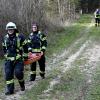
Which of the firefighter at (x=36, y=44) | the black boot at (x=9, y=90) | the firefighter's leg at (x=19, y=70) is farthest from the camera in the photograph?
the firefighter at (x=36, y=44)

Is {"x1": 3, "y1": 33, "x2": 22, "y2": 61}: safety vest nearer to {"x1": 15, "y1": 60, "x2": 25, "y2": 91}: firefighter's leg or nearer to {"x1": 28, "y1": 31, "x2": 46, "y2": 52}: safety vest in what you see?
{"x1": 15, "y1": 60, "x2": 25, "y2": 91}: firefighter's leg

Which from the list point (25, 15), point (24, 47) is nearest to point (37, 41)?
point (24, 47)

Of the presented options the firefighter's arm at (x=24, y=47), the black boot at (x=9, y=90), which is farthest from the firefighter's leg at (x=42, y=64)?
the black boot at (x=9, y=90)

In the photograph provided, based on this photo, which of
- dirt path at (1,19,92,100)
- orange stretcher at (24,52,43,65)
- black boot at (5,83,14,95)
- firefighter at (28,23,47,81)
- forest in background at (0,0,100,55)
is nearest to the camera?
dirt path at (1,19,92,100)

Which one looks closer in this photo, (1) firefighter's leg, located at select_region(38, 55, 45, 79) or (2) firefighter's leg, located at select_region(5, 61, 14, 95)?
(2) firefighter's leg, located at select_region(5, 61, 14, 95)

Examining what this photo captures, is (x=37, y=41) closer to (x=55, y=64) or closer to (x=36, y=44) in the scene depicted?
(x=36, y=44)

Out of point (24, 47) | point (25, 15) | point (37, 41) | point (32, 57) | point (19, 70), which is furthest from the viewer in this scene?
point (25, 15)

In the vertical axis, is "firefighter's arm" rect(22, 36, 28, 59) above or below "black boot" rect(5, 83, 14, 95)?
above

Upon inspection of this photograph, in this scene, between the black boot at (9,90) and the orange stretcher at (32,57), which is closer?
the black boot at (9,90)

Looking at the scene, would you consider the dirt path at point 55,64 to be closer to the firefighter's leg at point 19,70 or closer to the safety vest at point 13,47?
the firefighter's leg at point 19,70

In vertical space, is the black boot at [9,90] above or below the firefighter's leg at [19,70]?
below

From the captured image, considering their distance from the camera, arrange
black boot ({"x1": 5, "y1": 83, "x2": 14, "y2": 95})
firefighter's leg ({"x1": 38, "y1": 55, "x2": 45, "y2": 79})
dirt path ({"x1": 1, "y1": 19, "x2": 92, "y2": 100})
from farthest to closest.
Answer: firefighter's leg ({"x1": 38, "y1": 55, "x2": 45, "y2": 79})
black boot ({"x1": 5, "y1": 83, "x2": 14, "y2": 95})
dirt path ({"x1": 1, "y1": 19, "x2": 92, "y2": 100})

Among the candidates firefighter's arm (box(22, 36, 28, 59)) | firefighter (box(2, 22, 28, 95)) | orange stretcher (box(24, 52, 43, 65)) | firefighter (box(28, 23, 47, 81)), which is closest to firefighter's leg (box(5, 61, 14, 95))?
firefighter (box(2, 22, 28, 95))

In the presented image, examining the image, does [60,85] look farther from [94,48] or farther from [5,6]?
[94,48]
